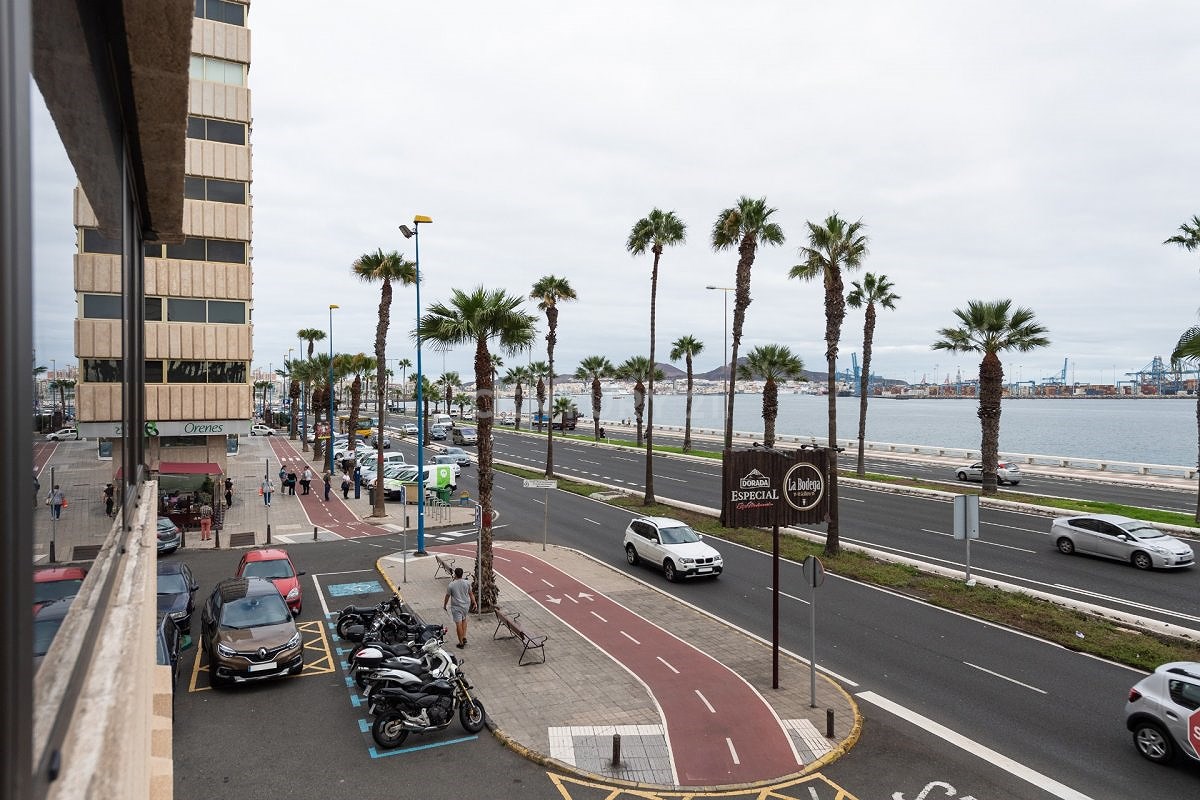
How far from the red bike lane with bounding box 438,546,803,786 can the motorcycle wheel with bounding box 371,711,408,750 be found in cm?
407

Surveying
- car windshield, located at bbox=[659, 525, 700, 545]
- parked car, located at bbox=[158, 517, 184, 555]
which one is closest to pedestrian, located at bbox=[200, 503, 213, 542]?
parked car, located at bbox=[158, 517, 184, 555]

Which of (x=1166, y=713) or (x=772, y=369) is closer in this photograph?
(x=1166, y=713)

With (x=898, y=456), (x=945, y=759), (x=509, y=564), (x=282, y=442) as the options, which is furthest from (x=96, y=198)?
(x=282, y=442)

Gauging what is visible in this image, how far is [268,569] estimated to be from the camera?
19266 millimetres

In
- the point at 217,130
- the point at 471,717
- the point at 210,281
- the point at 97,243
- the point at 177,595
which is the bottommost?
the point at 471,717

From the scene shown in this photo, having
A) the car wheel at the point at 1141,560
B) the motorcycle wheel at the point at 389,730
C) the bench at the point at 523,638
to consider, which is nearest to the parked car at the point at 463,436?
the bench at the point at 523,638

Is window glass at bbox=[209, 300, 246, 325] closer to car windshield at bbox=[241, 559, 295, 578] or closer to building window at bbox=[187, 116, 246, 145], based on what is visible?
building window at bbox=[187, 116, 246, 145]

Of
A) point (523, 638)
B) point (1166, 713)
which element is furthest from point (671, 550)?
point (1166, 713)

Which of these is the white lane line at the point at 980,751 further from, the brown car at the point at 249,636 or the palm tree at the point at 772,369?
→ the palm tree at the point at 772,369

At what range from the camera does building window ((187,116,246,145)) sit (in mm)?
34688

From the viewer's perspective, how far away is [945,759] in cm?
1121

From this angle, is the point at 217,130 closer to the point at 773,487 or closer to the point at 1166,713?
the point at 773,487

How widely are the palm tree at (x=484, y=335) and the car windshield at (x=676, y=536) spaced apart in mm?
6362

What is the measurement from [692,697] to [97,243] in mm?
12677
